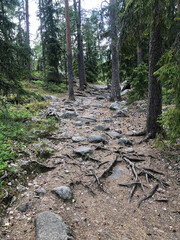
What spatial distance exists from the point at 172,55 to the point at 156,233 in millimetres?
3650

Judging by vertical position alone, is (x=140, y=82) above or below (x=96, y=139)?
above

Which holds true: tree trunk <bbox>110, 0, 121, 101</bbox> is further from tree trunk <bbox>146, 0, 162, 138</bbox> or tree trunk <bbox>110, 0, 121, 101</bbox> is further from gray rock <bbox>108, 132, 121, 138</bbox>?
gray rock <bbox>108, 132, 121, 138</bbox>

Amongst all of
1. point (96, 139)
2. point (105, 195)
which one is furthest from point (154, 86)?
point (105, 195)

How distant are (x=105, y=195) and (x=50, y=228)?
1756mm

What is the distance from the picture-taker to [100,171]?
493 centimetres

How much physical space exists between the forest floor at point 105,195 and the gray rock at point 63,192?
0.09 meters

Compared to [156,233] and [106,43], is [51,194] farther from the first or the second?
[106,43]

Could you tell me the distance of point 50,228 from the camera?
265 centimetres

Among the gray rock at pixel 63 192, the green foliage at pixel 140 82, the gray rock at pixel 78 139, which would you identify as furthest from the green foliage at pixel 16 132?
the green foliage at pixel 140 82

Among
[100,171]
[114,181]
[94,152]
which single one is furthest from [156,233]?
[94,152]

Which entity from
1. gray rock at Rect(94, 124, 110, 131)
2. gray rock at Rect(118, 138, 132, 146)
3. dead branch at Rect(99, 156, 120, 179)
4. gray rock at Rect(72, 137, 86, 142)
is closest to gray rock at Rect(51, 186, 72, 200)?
dead branch at Rect(99, 156, 120, 179)

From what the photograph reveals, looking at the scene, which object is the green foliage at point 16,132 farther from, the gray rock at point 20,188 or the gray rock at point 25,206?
the gray rock at point 25,206

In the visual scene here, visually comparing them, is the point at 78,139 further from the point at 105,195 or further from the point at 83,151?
the point at 105,195

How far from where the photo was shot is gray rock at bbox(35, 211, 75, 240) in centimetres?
251
